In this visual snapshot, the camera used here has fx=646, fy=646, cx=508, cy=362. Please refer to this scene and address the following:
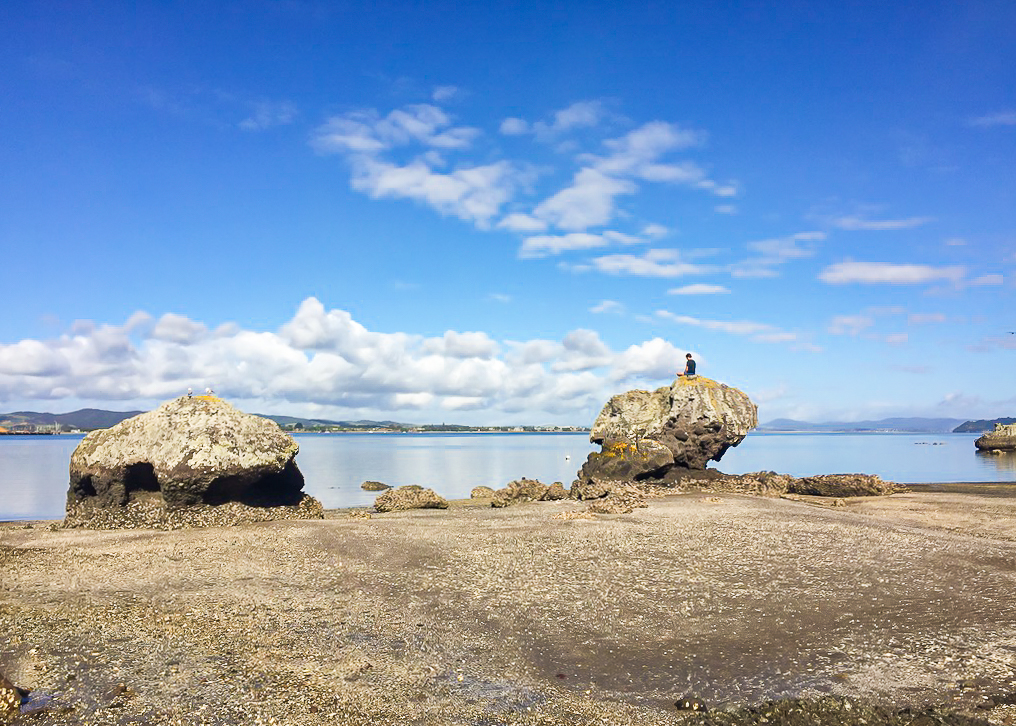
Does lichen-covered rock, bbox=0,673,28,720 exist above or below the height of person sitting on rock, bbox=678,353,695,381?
below

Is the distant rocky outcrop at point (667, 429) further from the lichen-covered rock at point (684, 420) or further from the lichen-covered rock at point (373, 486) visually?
the lichen-covered rock at point (373, 486)

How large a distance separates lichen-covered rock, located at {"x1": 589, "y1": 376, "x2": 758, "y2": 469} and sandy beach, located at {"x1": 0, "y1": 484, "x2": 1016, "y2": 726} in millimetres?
22215

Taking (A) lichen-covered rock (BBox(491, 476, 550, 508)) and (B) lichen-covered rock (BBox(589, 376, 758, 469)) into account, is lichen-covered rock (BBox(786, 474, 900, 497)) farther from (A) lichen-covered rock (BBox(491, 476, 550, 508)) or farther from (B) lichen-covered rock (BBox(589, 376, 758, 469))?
(A) lichen-covered rock (BBox(491, 476, 550, 508))

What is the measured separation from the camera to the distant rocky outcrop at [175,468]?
1040 inches

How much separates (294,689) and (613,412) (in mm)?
40770

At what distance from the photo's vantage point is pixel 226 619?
42.7ft

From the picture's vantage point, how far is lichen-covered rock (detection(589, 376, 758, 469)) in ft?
149

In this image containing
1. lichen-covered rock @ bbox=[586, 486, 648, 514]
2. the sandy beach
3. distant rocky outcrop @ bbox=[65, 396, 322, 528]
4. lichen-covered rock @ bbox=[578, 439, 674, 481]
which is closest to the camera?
the sandy beach

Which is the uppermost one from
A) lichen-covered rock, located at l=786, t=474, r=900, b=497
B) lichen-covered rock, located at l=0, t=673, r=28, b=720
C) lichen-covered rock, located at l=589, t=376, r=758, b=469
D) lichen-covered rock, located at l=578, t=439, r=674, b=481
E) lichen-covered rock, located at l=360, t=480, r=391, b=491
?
lichen-covered rock, located at l=589, t=376, r=758, b=469

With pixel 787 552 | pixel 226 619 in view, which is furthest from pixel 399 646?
pixel 787 552

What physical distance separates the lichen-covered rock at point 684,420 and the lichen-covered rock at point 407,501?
16410mm

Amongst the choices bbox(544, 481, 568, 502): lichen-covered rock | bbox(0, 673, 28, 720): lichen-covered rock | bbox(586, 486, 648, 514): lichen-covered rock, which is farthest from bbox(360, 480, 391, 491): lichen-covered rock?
bbox(0, 673, 28, 720): lichen-covered rock

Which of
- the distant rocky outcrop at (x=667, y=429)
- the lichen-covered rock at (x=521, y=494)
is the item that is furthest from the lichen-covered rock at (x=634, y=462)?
the lichen-covered rock at (x=521, y=494)

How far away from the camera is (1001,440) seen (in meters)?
99.9
